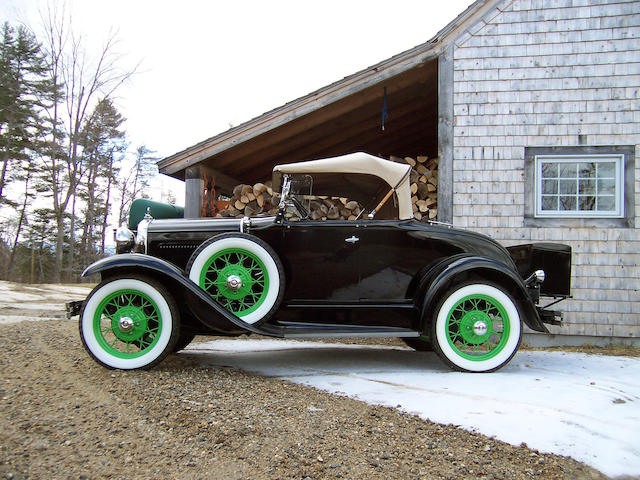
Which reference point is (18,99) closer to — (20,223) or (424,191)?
(20,223)

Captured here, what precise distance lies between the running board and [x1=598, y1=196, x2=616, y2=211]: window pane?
3.51m

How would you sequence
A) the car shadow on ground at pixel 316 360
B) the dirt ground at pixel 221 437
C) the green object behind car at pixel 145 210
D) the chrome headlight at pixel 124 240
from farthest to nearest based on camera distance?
the green object behind car at pixel 145 210, the chrome headlight at pixel 124 240, the car shadow on ground at pixel 316 360, the dirt ground at pixel 221 437

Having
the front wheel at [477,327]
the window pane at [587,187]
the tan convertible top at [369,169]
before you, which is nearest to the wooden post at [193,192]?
the tan convertible top at [369,169]

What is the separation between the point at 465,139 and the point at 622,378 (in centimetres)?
328

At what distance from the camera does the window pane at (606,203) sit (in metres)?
5.64

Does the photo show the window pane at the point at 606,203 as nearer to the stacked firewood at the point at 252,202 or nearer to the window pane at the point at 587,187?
the window pane at the point at 587,187

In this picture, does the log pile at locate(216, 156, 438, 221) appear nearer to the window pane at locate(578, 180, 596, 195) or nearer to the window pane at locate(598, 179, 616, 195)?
the window pane at locate(578, 180, 596, 195)

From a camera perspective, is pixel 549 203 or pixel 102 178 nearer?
pixel 549 203

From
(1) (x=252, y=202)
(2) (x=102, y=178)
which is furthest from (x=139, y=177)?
(1) (x=252, y=202)

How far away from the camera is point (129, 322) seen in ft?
11.1

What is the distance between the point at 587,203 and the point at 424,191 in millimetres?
2126

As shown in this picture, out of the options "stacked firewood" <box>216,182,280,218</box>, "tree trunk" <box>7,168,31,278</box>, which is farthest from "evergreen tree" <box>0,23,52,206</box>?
"stacked firewood" <box>216,182,280,218</box>

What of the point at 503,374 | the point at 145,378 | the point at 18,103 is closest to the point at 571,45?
the point at 503,374

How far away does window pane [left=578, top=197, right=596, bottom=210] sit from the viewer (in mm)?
5691
